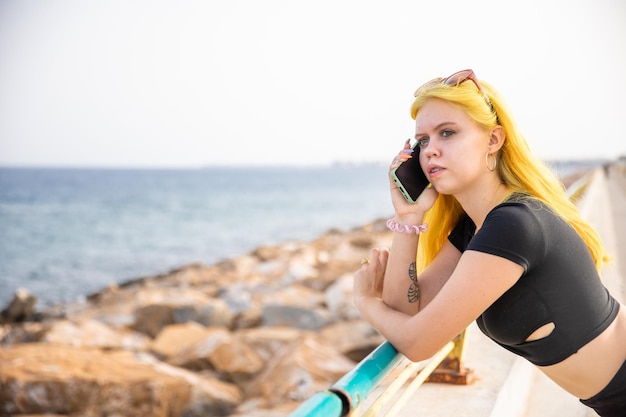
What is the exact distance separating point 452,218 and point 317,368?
124 inches

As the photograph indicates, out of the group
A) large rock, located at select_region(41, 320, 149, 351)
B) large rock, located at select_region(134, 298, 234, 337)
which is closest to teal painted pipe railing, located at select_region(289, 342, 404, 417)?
large rock, located at select_region(41, 320, 149, 351)

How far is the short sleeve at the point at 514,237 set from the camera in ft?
5.37

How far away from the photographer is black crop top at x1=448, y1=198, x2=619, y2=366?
1.66 metres

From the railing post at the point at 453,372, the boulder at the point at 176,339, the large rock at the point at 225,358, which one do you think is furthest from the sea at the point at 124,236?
the railing post at the point at 453,372

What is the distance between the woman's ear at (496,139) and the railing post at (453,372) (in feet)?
3.66

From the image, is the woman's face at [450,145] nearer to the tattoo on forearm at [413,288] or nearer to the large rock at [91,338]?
the tattoo on forearm at [413,288]

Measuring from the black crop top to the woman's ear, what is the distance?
0.70 ft

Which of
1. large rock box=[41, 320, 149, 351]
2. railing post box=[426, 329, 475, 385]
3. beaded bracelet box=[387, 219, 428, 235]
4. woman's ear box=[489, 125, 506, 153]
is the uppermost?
woman's ear box=[489, 125, 506, 153]

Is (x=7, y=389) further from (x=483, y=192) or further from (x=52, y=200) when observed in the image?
(x=52, y=200)

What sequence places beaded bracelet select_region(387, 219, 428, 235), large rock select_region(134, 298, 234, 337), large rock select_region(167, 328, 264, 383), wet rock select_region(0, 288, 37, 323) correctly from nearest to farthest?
beaded bracelet select_region(387, 219, 428, 235), large rock select_region(167, 328, 264, 383), large rock select_region(134, 298, 234, 337), wet rock select_region(0, 288, 37, 323)

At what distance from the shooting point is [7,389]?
4777 millimetres

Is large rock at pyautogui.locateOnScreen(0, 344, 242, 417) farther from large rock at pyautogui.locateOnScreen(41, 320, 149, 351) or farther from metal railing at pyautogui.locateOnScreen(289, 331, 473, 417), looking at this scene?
metal railing at pyautogui.locateOnScreen(289, 331, 473, 417)

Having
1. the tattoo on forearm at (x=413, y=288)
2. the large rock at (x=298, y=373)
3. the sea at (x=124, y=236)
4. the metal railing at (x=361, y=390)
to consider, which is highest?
the tattoo on forearm at (x=413, y=288)

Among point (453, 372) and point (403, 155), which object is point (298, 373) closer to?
point (453, 372)
